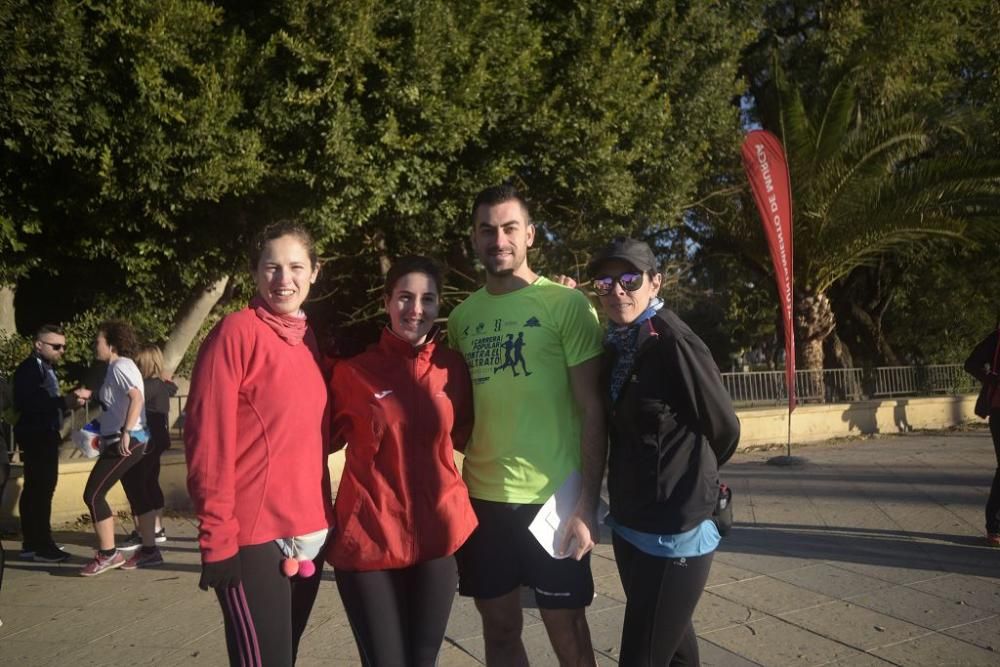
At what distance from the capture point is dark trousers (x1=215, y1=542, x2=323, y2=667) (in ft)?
7.58

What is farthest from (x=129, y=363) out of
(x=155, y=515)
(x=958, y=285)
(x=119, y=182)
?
(x=958, y=285)

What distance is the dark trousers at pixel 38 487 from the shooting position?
5898 millimetres

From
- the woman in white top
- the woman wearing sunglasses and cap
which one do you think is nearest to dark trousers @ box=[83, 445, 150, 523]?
A: the woman in white top

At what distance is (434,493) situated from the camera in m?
2.58

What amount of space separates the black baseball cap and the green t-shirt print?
0.18m

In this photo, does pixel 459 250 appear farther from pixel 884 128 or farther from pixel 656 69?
pixel 884 128

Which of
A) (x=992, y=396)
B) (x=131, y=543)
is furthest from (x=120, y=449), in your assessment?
(x=992, y=396)

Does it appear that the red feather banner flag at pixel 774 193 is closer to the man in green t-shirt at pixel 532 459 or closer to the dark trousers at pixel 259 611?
the man in green t-shirt at pixel 532 459

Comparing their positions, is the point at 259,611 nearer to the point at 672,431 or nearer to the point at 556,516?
the point at 556,516

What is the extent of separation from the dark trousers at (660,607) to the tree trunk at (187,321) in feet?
27.1

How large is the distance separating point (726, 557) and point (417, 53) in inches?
230

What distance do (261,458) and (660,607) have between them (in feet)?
4.33

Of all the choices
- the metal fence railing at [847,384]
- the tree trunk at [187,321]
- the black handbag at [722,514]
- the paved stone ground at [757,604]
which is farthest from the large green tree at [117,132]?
the metal fence railing at [847,384]

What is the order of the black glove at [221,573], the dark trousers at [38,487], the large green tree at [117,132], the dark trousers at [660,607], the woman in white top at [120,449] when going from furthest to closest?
the large green tree at [117,132] → the dark trousers at [38,487] → the woman in white top at [120,449] → the dark trousers at [660,607] → the black glove at [221,573]
